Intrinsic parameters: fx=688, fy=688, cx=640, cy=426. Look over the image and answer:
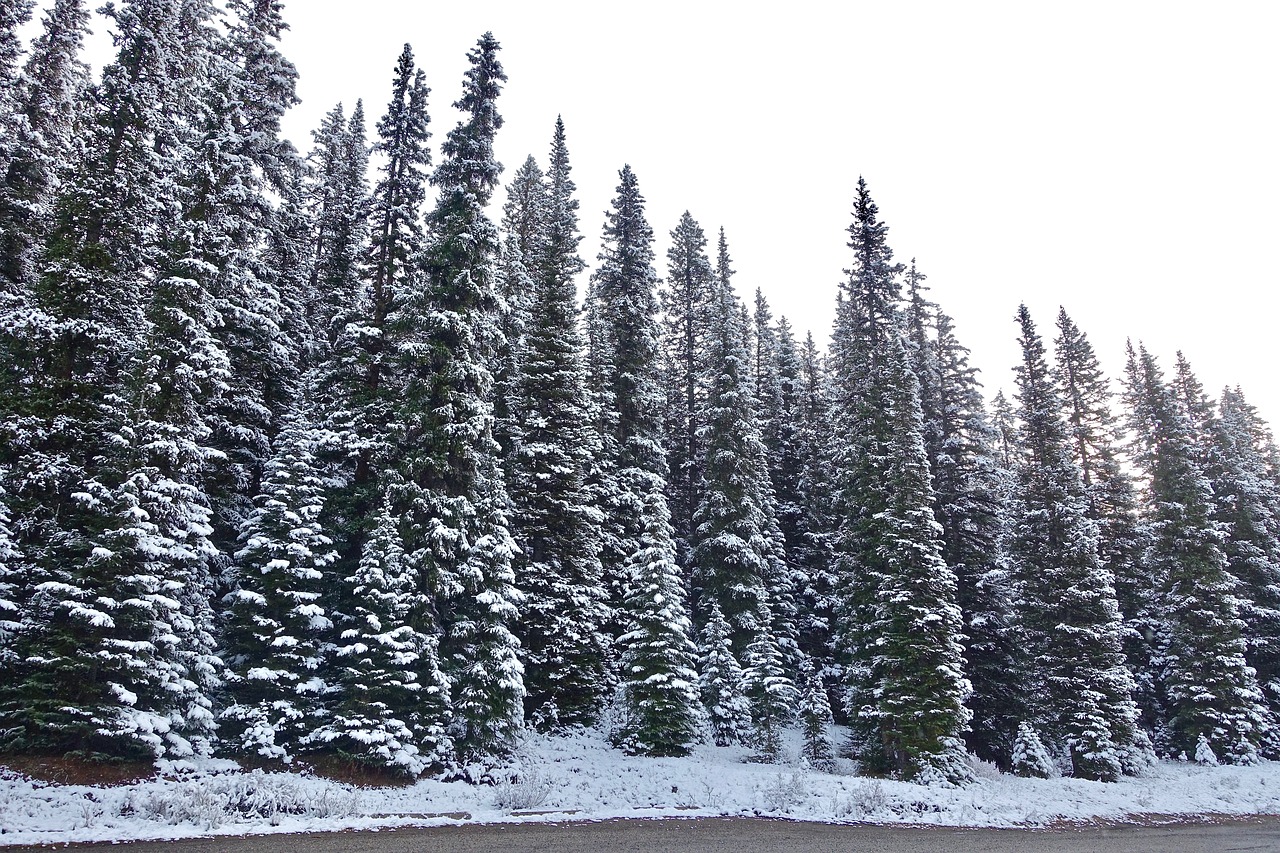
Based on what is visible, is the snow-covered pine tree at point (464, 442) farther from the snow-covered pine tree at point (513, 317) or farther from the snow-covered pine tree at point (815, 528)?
the snow-covered pine tree at point (815, 528)

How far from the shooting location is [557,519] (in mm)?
25656

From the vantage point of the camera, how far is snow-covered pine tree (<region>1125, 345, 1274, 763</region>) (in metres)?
29.9

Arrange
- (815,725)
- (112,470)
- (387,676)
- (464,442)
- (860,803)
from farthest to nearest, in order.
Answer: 1. (815,725)
2. (464,442)
3. (387,676)
4. (860,803)
5. (112,470)

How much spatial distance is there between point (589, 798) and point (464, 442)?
33.7ft

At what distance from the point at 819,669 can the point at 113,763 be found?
90.1 ft

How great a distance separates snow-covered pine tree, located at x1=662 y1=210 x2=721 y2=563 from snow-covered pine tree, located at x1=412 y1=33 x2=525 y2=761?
513 inches

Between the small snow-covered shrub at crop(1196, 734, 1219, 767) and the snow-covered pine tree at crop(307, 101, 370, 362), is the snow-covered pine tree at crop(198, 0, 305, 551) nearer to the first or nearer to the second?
the snow-covered pine tree at crop(307, 101, 370, 362)

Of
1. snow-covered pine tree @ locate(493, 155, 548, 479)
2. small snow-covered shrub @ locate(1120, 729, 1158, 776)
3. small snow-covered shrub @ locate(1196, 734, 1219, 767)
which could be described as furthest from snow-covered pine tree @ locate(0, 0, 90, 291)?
small snow-covered shrub @ locate(1196, 734, 1219, 767)

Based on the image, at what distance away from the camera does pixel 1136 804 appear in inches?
821

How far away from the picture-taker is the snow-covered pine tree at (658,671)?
22.5 m

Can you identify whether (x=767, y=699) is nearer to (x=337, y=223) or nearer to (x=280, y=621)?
(x=280, y=621)

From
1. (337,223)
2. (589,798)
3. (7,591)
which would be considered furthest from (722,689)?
(337,223)

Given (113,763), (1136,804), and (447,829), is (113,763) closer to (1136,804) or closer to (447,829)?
(447,829)

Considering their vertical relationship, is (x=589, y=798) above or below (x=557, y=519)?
below
